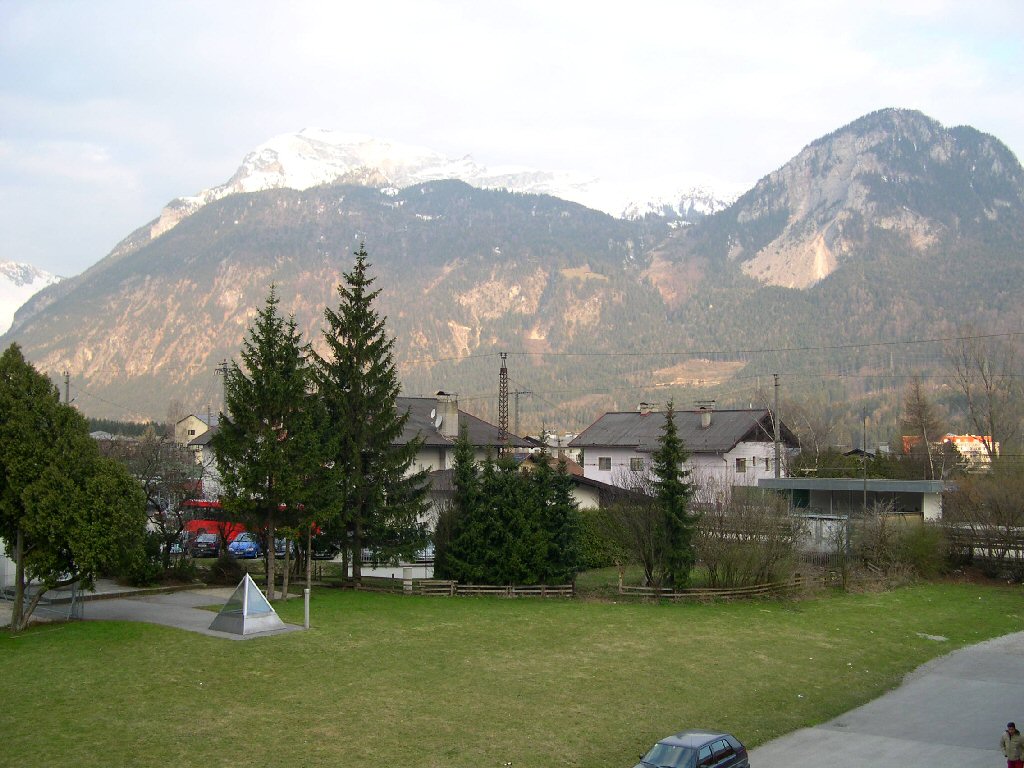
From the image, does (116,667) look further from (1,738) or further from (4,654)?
(1,738)

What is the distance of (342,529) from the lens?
34.4m

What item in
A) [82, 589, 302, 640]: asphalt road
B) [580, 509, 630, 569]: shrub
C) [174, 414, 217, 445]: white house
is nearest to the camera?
[82, 589, 302, 640]: asphalt road

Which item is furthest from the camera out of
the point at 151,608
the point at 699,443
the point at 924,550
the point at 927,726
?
the point at 699,443

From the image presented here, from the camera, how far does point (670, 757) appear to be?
14.7m

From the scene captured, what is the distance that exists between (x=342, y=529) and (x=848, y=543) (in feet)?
73.8

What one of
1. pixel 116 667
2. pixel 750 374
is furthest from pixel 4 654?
pixel 750 374

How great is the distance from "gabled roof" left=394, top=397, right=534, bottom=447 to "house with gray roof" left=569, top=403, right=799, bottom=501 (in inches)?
294

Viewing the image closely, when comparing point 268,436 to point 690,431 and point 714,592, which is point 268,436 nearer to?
point 714,592

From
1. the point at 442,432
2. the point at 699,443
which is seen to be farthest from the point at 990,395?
the point at 442,432

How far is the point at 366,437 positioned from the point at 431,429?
1937cm

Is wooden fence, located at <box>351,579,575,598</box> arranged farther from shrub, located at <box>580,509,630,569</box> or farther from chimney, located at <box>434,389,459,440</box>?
chimney, located at <box>434,389,459,440</box>

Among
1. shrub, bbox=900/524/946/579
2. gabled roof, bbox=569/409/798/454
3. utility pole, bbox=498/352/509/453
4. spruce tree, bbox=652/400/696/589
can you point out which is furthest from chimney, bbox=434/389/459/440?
shrub, bbox=900/524/946/579

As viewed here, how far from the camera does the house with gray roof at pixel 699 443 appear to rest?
5956 cm

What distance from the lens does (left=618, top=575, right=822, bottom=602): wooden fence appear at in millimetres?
34781
